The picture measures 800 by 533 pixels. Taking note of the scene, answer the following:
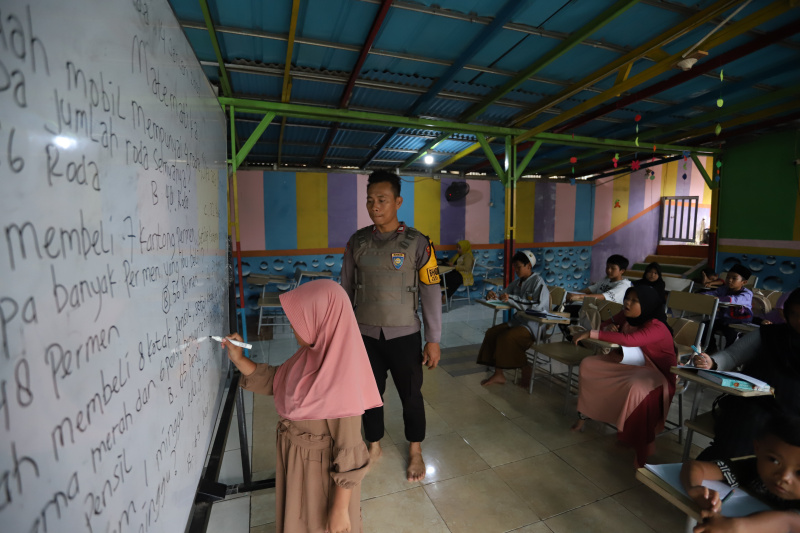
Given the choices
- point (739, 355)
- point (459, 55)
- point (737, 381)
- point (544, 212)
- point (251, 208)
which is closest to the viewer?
point (737, 381)

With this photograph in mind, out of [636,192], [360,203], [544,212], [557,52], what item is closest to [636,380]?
[557,52]

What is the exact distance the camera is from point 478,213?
27.5 ft

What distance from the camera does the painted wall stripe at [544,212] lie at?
29.2ft

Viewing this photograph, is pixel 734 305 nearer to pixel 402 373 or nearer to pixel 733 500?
pixel 733 500

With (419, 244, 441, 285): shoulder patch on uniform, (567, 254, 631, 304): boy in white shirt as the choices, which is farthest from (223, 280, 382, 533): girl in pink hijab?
(567, 254, 631, 304): boy in white shirt

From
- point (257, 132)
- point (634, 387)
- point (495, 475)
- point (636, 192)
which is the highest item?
point (257, 132)

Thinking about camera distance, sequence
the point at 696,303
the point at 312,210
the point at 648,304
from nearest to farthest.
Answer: the point at 648,304 → the point at 696,303 → the point at 312,210

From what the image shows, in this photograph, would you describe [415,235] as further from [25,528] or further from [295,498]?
[25,528]

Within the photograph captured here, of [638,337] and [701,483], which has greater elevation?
[638,337]

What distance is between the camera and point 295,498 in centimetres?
142

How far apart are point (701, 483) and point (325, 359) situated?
136 cm

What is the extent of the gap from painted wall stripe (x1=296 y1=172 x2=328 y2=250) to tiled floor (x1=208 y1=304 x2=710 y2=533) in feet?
14.3

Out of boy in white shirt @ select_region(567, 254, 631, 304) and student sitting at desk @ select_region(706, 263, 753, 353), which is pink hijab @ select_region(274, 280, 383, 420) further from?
student sitting at desk @ select_region(706, 263, 753, 353)

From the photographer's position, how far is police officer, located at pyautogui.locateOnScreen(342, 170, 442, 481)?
219cm
